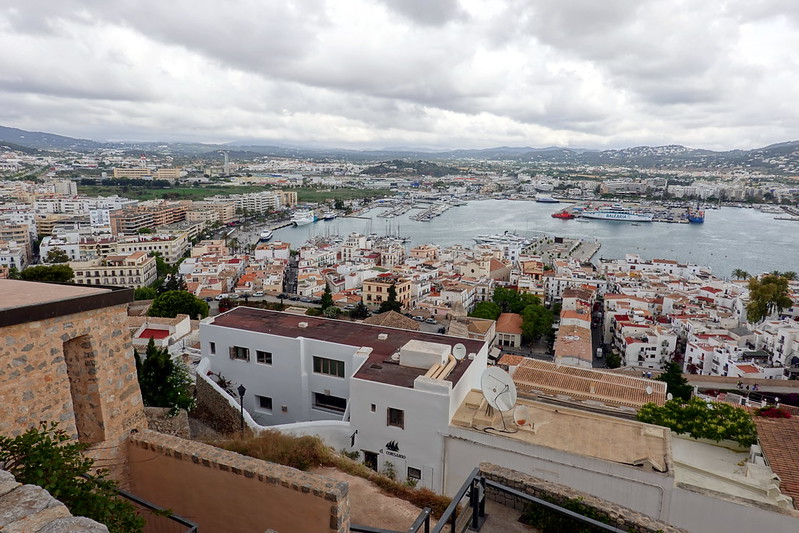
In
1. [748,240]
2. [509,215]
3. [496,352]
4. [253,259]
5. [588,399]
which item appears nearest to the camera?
[588,399]

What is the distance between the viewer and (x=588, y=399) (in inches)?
319

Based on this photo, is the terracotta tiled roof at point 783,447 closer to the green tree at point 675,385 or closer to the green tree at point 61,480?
the green tree at point 61,480

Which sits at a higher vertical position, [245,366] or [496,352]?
[245,366]

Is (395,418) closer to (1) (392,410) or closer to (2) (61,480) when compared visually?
(1) (392,410)

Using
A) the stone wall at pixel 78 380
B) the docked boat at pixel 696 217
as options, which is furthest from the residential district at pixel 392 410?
the docked boat at pixel 696 217

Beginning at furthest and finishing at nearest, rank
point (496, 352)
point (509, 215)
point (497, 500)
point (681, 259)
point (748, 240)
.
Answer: point (509, 215) → point (748, 240) → point (681, 259) → point (496, 352) → point (497, 500)

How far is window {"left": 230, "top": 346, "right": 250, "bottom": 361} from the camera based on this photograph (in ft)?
23.5

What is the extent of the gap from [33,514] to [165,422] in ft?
11.3

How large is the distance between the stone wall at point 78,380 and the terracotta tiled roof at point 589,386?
6.74 m

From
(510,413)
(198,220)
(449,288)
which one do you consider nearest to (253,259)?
(449,288)

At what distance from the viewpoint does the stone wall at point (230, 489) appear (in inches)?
101

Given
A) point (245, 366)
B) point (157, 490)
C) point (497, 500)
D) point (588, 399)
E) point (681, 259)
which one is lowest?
point (681, 259)

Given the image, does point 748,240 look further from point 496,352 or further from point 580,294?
point 496,352

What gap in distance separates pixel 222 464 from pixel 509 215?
66.9 metres
